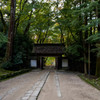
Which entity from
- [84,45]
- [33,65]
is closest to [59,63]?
[33,65]

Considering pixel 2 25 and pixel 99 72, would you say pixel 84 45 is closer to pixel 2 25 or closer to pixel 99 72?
pixel 99 72

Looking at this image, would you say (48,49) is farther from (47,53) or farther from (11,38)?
(11,38)

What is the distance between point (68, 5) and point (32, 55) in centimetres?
1009

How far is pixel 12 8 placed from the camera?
12188 mm

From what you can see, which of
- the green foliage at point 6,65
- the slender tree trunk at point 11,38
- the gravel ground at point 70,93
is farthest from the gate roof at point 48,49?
the gravel ground at point 70,93

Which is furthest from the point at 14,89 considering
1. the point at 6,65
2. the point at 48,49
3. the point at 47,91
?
the point at 48,49

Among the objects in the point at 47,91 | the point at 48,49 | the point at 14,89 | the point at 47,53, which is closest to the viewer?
the point at 47,91

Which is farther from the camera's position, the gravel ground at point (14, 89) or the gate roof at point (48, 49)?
the gate roof at point (48, 49)

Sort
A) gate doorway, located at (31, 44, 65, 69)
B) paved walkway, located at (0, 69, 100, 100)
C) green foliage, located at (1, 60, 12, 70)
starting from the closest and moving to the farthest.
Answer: paved walkway, located at (0, 69, 100, 100) < green foliage, located at (1, 60, 12, 70) < gate doorway, located at (31, 44, 65, 69)

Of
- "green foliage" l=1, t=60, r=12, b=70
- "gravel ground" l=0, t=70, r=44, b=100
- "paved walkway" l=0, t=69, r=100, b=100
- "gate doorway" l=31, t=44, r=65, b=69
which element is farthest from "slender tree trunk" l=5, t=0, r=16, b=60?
"gate doorway" l=31, t=44, r=65, b=69

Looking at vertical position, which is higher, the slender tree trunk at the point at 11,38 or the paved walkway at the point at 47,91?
the slender tree trunk at the point at 11,38

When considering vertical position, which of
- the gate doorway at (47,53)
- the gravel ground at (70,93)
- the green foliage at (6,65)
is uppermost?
the gate doorway at (47,53)

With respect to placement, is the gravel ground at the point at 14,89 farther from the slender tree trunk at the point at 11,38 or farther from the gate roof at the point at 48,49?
the gate roof at the point at 48,49

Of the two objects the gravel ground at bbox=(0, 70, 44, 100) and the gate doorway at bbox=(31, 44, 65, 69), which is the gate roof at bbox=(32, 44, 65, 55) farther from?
the gravel ground at bbox=(0, 70, 44, 100)
